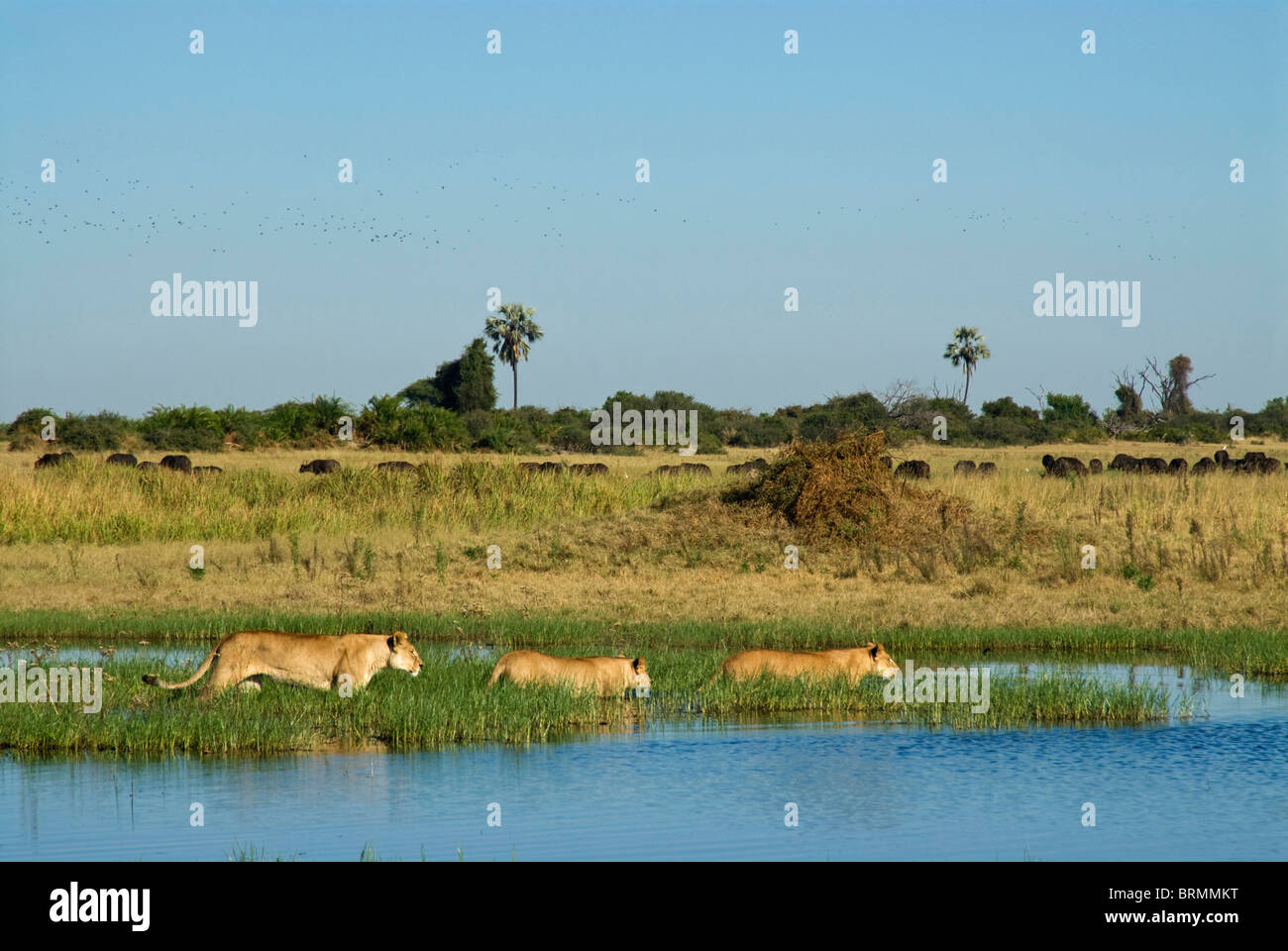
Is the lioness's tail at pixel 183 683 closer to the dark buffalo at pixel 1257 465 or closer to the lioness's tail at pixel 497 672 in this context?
the lioness's tail at pixel 497 672

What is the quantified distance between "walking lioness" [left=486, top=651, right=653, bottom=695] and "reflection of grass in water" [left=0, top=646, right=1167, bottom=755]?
16cm

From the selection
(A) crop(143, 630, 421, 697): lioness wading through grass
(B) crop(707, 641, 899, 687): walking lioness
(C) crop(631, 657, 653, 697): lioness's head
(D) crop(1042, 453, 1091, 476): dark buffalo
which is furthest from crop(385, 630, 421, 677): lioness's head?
(D) crop(1042, 453, 1091, 476): dark buffalo

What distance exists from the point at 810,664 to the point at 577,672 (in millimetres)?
2548

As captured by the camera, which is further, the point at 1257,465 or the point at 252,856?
the point at 1257,465

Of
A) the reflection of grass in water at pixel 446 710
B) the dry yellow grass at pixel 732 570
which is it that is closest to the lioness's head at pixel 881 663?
A: the reflection of grass in water at pixel 446 710

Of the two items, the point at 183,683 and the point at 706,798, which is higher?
the point at 183,683

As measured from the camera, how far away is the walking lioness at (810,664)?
14.5 metres


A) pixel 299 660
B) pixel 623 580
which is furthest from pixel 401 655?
pixel 623 580

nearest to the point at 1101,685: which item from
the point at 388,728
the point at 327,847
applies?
the point at 388,728

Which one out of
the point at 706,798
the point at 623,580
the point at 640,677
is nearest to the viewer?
the point at 706,798

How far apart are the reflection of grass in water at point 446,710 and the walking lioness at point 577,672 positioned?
0.52 feet

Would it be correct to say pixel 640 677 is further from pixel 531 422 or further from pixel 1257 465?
pixel 531 422

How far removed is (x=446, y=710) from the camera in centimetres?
1262
